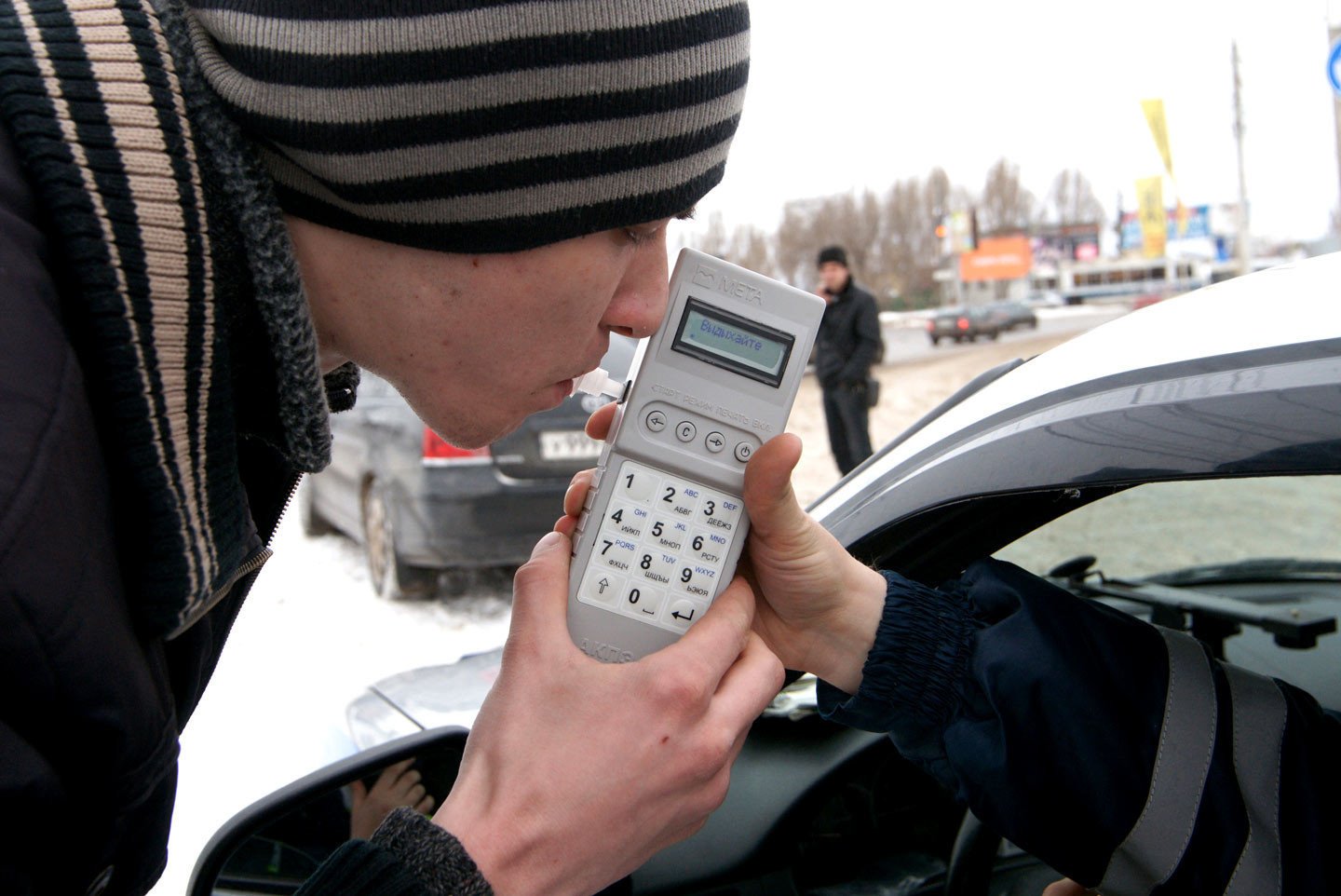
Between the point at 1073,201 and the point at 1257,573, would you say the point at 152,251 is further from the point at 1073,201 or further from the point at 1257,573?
the point at 1073,201

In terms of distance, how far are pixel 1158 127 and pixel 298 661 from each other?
18.8 m

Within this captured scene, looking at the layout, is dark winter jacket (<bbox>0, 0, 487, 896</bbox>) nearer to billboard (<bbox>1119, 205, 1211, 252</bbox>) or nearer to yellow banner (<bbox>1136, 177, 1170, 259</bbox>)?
yellow banner (<bbox>1136, 177, 1170, 259</bbox>)

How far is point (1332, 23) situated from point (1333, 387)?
9.48m

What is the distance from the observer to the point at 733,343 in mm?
1197

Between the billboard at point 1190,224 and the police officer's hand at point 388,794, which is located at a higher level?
the police officer's hand at point 388,794

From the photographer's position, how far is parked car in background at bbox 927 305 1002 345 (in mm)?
30234

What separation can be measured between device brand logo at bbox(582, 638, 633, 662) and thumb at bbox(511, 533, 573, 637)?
1.4 inches

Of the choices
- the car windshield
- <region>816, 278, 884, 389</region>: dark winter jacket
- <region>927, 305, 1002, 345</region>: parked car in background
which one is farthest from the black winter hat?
<region>927, 305, 1002, 345</region>: parked car in background

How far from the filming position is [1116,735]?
1.02 metres

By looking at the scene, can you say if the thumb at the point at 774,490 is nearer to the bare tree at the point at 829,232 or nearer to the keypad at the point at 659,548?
the keypad at the point at 659,548

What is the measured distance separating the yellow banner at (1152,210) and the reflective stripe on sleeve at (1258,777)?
949 inches

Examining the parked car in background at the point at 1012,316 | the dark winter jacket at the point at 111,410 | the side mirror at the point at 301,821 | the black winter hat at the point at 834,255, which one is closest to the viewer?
the dark winter jacket at the point at 111,410

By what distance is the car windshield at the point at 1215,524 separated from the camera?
2152mm

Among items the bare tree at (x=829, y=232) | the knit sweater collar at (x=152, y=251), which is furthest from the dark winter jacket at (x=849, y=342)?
the bare tree at (x=829, y=232)
